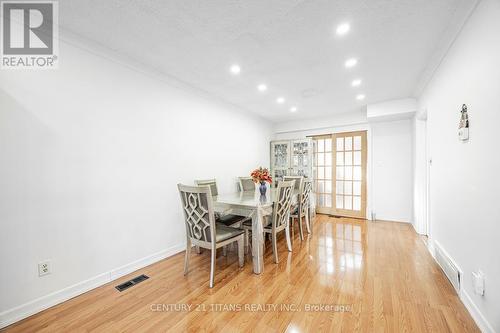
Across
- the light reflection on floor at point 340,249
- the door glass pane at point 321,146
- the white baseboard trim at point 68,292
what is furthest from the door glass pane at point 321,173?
the white baseboard trim at point 68,292

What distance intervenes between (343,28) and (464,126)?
1.31m

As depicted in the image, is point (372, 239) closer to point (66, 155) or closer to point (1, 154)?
→ point (66, 155)

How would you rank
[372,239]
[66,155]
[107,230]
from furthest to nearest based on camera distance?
[372,239] < [107,230] < [66,155]

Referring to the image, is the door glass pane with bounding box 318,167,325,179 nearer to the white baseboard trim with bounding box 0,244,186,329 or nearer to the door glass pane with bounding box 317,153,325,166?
the door glass pane with bounding box 317,153,325,166

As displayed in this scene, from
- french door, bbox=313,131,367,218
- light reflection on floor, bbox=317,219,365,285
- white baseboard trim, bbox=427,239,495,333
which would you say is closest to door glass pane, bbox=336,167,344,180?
french door, bbox=313,131,367,218

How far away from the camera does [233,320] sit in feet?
5.09

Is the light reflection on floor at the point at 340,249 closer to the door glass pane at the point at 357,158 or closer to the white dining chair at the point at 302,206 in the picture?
the white dining chair at the point at 302,206

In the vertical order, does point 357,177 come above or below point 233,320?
above

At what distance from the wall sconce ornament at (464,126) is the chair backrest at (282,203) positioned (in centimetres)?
160

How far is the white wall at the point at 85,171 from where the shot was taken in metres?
1.61

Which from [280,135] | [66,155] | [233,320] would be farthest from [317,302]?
[280,135]

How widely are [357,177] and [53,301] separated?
519 cm

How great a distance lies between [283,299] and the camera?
180 cm

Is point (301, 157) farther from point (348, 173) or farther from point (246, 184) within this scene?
point (246, 184)
